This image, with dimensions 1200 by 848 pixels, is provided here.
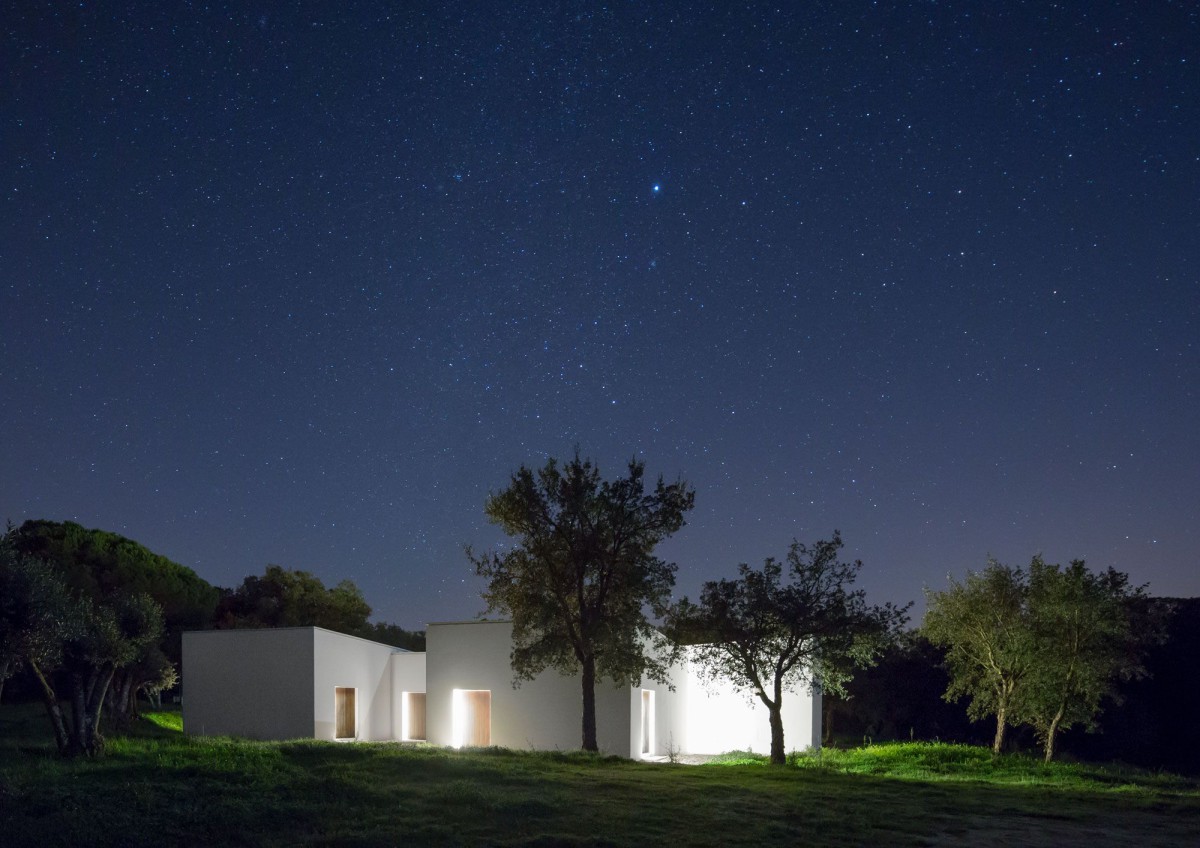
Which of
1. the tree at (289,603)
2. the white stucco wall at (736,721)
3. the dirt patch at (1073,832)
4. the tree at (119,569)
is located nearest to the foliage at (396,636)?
the tree at (289,603)

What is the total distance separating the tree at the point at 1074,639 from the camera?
23297mm

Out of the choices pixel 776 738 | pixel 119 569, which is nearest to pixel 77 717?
pixel 776 738

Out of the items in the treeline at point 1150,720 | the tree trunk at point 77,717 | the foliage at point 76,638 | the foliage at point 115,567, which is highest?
the foliage at point 115,567

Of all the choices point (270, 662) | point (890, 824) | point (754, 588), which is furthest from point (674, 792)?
point (270, 662)

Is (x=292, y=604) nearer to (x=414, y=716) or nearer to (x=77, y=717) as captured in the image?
(x=414, y=716)

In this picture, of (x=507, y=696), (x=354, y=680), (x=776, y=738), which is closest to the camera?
(x=776, y=738)

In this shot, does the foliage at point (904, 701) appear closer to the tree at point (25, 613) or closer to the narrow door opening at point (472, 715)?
the narrow door opening at point (472, 715)

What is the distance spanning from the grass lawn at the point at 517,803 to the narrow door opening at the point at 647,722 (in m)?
5.96

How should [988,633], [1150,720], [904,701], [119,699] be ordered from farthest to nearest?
[904,701]
[1150,720]
[119,699]
[988,633]

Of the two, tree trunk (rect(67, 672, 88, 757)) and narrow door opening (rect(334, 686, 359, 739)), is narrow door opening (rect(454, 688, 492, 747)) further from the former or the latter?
tree trunk (rect(67, 672, 88, 757))

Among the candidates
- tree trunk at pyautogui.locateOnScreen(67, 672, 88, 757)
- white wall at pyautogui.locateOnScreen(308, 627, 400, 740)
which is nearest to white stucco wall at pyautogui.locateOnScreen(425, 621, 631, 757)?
white wall at pyautogui.locateOnScreen(308, 627, 400, 740)

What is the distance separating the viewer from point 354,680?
30469mm

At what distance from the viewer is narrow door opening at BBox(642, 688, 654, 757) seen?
26.5m

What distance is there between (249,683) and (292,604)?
20120mm
